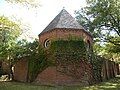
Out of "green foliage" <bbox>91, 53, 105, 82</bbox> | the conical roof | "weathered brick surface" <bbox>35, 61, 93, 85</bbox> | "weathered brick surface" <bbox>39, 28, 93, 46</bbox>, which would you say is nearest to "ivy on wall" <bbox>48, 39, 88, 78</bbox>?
"weathered brick surface" <bbox>35, 61, 93, 85</bbox>

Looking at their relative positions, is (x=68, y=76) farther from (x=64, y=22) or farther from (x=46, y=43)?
(x=64, y=22)

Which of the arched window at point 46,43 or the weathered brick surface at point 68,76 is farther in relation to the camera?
the arched window at point 46,43

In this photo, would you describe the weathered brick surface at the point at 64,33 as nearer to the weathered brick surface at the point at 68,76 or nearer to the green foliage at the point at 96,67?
the green foliage at the point at 96,67

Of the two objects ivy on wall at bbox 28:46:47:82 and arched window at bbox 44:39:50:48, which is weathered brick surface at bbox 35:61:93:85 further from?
arched window at bbox 44:39:50:48

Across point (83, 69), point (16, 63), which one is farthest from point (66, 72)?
point (16, 63)

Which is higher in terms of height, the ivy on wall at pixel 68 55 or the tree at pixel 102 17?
the tree at pixel 102 17

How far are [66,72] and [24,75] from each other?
7.48 m

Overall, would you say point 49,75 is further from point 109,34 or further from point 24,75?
point 109,34

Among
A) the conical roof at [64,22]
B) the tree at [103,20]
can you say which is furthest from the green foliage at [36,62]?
the tree at [103,20]

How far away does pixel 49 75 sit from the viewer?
24062mm

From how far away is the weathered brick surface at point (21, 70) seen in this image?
28.2 meters

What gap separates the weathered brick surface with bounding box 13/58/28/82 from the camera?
Answer: 28.2 metres

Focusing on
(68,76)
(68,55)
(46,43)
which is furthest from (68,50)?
(46,43)

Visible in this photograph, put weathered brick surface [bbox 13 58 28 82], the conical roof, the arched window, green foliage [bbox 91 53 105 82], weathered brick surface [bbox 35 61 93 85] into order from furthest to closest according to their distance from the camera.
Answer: weathered brick surface [bbox 13 58 28 82] < the arched window < the conical roof < green foliage [bbox 91 53 105 82] < weathered brick surface [bbox 35 61 93 85]
